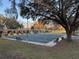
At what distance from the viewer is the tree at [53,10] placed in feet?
56.2

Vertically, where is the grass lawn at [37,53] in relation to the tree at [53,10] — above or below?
below

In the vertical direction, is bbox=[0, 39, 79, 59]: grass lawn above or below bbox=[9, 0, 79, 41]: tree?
below

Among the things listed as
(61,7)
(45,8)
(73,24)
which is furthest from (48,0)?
(73,24)

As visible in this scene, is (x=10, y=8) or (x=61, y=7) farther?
(x=61, y=7)

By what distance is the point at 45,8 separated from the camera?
1730 centimetres

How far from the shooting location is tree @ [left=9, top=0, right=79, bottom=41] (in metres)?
17.1

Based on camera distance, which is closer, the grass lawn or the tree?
the grass lawn

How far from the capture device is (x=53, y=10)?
17781 mm

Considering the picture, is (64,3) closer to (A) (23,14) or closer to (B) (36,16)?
(B) (36,16)

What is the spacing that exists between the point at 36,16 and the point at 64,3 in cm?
336

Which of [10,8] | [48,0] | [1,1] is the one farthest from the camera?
[48,0]

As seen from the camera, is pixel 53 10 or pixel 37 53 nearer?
pixel 37 53

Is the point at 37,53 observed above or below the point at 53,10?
below

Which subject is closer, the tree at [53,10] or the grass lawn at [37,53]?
the grass lawn at [37,53]
